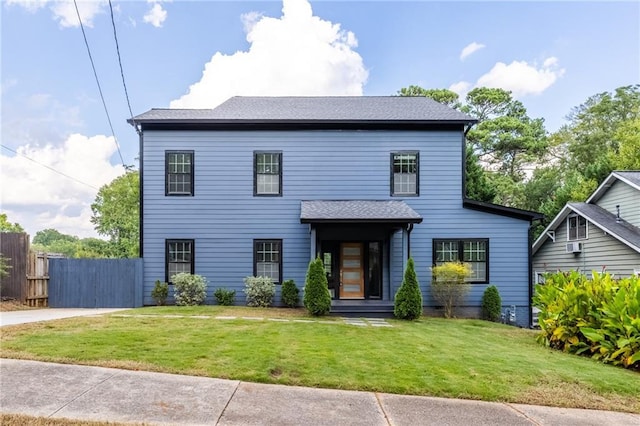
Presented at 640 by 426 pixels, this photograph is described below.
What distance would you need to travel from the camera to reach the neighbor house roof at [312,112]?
12.9 m

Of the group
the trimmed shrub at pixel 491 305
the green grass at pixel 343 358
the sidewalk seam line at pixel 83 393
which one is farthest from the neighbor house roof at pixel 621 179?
the sidewalk seam line at pixel 83 393

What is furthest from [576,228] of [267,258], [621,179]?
[267,258]

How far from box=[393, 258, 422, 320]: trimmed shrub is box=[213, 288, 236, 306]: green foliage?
5.01m

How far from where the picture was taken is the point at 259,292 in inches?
487

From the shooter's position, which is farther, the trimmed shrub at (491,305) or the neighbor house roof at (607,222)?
the neighbor house roof at (607,222)

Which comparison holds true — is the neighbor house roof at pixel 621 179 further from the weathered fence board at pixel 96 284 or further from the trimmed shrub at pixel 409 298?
the weathered fence board at pixel 96 284

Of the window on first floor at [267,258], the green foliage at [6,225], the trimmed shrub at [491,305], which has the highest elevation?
the green foliage at [6,225]

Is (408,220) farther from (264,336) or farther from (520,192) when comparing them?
(520,192)

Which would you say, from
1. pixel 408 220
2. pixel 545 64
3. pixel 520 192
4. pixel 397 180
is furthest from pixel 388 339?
pixel 520 192

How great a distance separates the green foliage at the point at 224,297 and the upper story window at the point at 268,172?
10.7 ft

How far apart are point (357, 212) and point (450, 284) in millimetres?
3464

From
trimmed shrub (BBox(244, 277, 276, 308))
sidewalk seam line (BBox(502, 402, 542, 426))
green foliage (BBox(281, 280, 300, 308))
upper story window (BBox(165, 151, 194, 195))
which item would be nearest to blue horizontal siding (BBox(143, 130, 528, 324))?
upper story window (BBox(165, 151, 194, 195))

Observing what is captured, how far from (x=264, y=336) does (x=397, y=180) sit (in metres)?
7.62

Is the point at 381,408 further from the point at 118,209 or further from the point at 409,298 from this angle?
the point at 118,209
